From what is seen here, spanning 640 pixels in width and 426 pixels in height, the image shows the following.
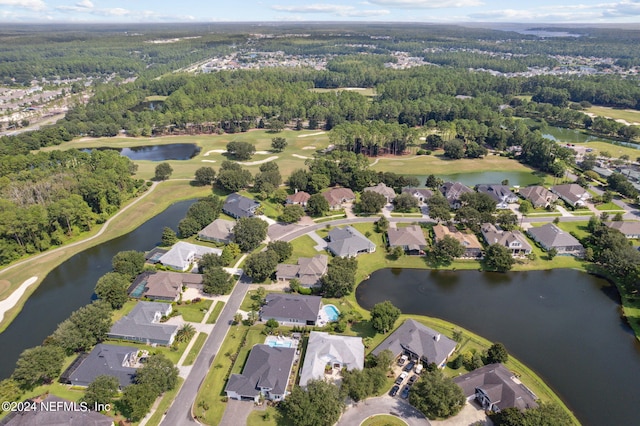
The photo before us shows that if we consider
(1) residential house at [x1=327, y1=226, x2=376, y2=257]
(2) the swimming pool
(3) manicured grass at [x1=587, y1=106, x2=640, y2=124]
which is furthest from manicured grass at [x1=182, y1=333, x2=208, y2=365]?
(3) manicured grass at [x1=587, y1=106, x2=640, y2=124]

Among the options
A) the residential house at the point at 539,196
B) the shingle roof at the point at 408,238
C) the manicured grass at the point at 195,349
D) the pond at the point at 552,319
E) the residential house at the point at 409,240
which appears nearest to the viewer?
the pond at the point at 552,319

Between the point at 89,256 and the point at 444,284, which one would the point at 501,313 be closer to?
the point at 444,284

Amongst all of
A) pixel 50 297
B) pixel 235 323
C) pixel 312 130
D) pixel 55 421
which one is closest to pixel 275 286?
pixel 235 323

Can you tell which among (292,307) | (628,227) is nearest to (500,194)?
(628,227)

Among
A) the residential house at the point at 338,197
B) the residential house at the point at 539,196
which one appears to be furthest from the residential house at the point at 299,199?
the residential house at the point at 539,196

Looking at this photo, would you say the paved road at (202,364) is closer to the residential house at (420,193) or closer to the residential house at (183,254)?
the residential house at (183,254)

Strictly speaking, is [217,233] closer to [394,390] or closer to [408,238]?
[408,238]

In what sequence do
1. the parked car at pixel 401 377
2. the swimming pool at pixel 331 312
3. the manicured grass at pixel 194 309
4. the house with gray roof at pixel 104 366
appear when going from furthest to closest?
the manicured grass at pixel 194 309
the swimming pool at pixel 331 312
the parked car at pixel 401 377
the house with gray roof at pixel 104 366

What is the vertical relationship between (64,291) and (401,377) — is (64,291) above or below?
below
